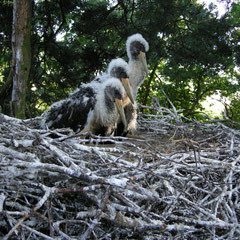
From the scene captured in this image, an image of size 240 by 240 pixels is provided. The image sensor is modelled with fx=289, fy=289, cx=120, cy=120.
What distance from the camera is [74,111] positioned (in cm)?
394

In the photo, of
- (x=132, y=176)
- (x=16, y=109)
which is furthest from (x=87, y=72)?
(x=132, y=176)

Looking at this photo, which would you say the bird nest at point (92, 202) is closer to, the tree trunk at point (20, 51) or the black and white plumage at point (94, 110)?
the black and white plumage at point (94, 110)

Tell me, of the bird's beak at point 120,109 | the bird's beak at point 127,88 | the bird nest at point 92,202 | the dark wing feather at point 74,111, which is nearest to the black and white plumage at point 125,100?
the bird's beak at point 127,88

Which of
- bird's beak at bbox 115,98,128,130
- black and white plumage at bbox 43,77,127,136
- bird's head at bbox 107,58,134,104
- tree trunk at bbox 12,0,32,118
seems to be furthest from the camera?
tree trunk at bbox 12,0,32,118

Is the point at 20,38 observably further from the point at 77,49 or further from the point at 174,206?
the point at 174,206

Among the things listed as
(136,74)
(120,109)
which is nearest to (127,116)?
(120,109)

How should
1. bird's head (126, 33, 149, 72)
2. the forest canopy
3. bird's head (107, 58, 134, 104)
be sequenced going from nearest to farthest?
A: bird's head (107, 58, 134, 104) → bird's head (126, 33, 149, 72) → the forest canopy

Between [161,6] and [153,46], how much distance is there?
2.50ft

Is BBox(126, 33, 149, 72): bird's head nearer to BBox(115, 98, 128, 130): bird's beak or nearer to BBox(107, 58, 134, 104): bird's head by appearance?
BBox(107, 58, 134, 104): bird's head

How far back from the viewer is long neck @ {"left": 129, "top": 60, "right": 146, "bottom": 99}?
5.06 meters

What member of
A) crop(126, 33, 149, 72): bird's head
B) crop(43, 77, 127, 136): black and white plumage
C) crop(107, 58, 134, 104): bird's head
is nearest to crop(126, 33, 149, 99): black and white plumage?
crop(126, 33, 149, 72): bird's head

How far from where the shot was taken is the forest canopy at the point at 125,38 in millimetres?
5578

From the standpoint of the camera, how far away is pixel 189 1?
5465 millimetres

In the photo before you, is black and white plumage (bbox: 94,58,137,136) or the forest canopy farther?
the forest canopy
